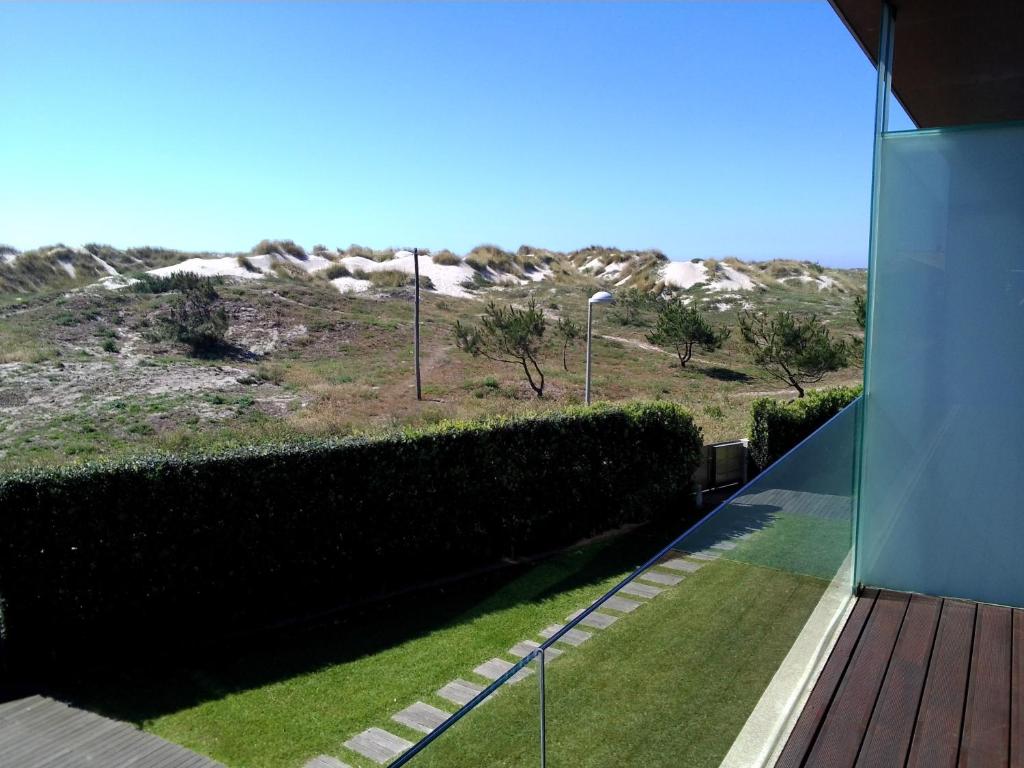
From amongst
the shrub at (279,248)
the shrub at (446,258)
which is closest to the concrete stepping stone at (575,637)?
the shrub at (279,248)

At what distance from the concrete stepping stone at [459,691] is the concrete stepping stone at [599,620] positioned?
10.1 feet

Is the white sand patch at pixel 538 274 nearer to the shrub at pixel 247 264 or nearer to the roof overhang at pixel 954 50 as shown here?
the shrub at pixel 247 264

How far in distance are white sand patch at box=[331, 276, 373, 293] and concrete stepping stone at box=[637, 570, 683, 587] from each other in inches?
1112

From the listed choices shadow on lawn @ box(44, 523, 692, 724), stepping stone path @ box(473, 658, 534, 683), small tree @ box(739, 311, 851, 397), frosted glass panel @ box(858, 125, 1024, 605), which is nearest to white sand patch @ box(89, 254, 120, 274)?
small tree @ box(739, 311, 851, 397)

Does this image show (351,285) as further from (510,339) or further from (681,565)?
(681,565)

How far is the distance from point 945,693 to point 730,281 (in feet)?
139

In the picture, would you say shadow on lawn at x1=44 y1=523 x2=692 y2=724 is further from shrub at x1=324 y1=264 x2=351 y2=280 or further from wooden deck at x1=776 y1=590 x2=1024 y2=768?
shrub at x1=324 y1=264 x2=351 y2=280

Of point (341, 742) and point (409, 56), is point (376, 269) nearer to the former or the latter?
point (409, 56)

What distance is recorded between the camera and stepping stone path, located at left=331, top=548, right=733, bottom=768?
2264 mm

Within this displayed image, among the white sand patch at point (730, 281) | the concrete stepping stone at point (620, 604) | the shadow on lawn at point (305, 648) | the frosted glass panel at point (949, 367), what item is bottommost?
the shadow on lawn at point (305, 648)

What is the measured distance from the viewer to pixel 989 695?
8.39 ft

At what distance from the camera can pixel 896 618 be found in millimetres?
3264

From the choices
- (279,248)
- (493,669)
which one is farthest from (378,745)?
(279,248)

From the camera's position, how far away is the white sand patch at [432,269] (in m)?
35.3
